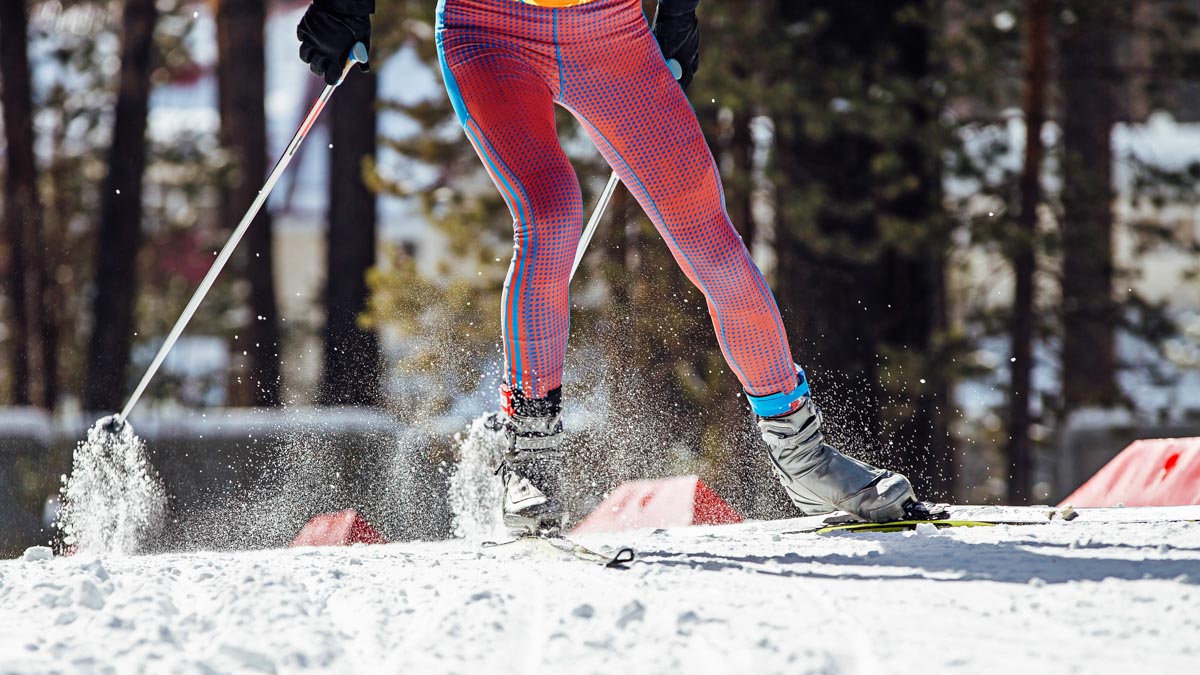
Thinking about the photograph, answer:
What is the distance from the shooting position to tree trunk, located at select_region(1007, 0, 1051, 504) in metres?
9.81

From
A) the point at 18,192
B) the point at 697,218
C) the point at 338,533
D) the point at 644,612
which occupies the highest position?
the point at 18,192

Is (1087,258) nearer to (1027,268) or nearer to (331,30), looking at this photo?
(1027,268)

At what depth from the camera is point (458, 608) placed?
6.47ft

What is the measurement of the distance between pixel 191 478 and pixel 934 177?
588cm

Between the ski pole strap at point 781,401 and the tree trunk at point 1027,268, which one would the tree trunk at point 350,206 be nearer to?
the tree trunk at point 1027,268

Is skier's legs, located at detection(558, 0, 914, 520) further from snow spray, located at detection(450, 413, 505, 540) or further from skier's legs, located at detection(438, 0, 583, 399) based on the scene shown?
snow spray, located at detection(450, 413, 505, 540)

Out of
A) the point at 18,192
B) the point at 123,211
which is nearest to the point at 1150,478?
the point at 123,211

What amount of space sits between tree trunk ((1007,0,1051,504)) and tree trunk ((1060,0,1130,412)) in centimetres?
24

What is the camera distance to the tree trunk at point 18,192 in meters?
12.6

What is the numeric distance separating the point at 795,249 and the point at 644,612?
7018mm

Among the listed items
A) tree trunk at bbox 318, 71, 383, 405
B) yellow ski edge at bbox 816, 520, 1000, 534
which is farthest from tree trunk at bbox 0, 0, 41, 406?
yellow ski edge at bbox 816, 520, 1000, 534

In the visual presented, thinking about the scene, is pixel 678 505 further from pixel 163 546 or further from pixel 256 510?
pixel 163 546

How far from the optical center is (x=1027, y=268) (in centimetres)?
987

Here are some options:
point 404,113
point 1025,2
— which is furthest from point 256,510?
point 1025,2
